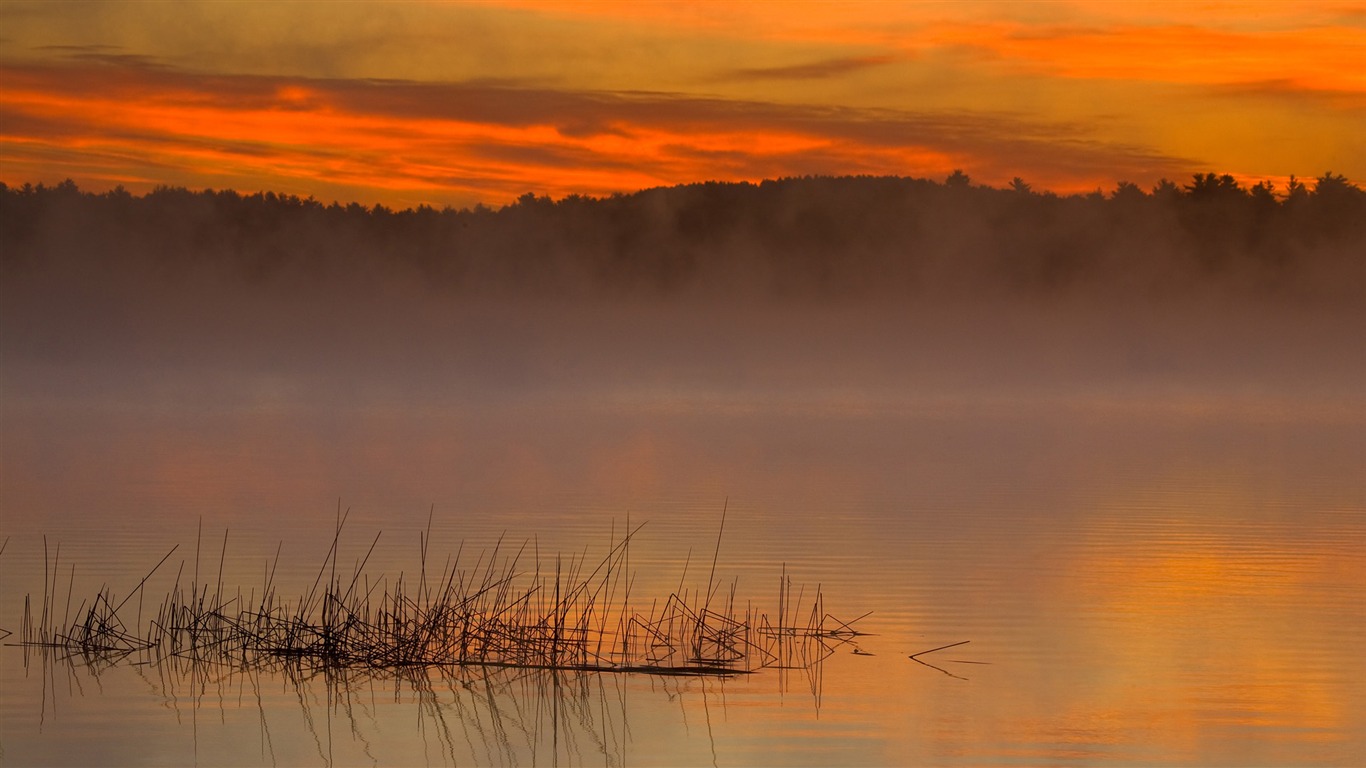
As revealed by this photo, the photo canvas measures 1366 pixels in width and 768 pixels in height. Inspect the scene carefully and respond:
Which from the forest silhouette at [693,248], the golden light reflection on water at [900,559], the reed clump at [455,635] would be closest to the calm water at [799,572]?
the golden light reflection on water at [900,559]

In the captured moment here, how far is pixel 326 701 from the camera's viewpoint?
12023 millimetres

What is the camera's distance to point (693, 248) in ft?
554

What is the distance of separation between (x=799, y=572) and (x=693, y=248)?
15106 centimetres

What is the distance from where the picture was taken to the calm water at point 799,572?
1136cm

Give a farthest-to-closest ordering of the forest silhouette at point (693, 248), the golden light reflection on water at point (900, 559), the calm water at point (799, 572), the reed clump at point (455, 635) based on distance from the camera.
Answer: the forest silhouette at point (693, 248) < the reed clump at point (455, 635) < the golden light reflection on water at point (900, 559) < the calm water at point (799, 572)

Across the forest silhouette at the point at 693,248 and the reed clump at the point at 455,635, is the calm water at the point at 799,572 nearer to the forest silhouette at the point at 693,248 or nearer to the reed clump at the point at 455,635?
the reed clump at the point at 455,635

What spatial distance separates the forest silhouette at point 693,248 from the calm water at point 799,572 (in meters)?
104

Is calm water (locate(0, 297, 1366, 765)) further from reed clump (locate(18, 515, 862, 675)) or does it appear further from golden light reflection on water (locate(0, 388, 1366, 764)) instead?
reed clump (locate(18, 515, 862, 675))

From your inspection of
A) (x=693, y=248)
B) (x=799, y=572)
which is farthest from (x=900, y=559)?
(x=693, y=248)

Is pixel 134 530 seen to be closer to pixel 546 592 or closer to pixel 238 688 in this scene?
pixel 546 592

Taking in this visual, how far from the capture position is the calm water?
11359 millimetres

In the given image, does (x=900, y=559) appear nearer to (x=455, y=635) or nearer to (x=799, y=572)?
(x=799, y=572)

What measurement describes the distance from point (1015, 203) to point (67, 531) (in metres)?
143

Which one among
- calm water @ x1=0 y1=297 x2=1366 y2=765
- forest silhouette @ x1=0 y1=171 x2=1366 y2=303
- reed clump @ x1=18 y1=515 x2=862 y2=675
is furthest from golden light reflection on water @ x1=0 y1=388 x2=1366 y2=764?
forest silhouette @ x1=0 y1=171 x2=1366 y2=303
